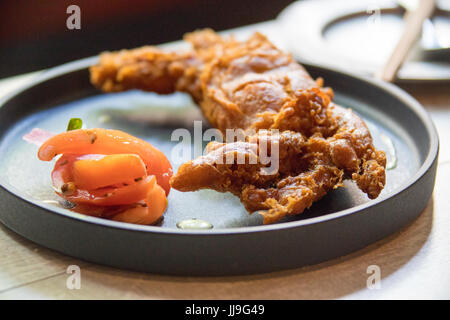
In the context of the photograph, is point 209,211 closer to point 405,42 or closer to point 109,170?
point 109,170

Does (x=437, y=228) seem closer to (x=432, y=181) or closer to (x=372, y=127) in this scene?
(x=432, y=181)

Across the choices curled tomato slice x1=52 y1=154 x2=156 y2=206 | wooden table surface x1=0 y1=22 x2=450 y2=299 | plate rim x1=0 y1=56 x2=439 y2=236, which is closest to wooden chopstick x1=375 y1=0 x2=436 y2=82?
plate rim x1=0 y1=56 x2=439 y2=236

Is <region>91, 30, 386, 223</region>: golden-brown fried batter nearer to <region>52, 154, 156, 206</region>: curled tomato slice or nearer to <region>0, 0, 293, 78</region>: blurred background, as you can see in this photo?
<region>52, 154, 156, 206</region>: curled tomato slice

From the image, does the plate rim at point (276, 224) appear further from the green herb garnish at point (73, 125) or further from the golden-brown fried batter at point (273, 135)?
the green herb garnish at point (73, 125)

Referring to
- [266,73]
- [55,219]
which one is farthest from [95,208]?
[266,73]

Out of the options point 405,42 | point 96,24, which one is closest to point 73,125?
point 405,42
